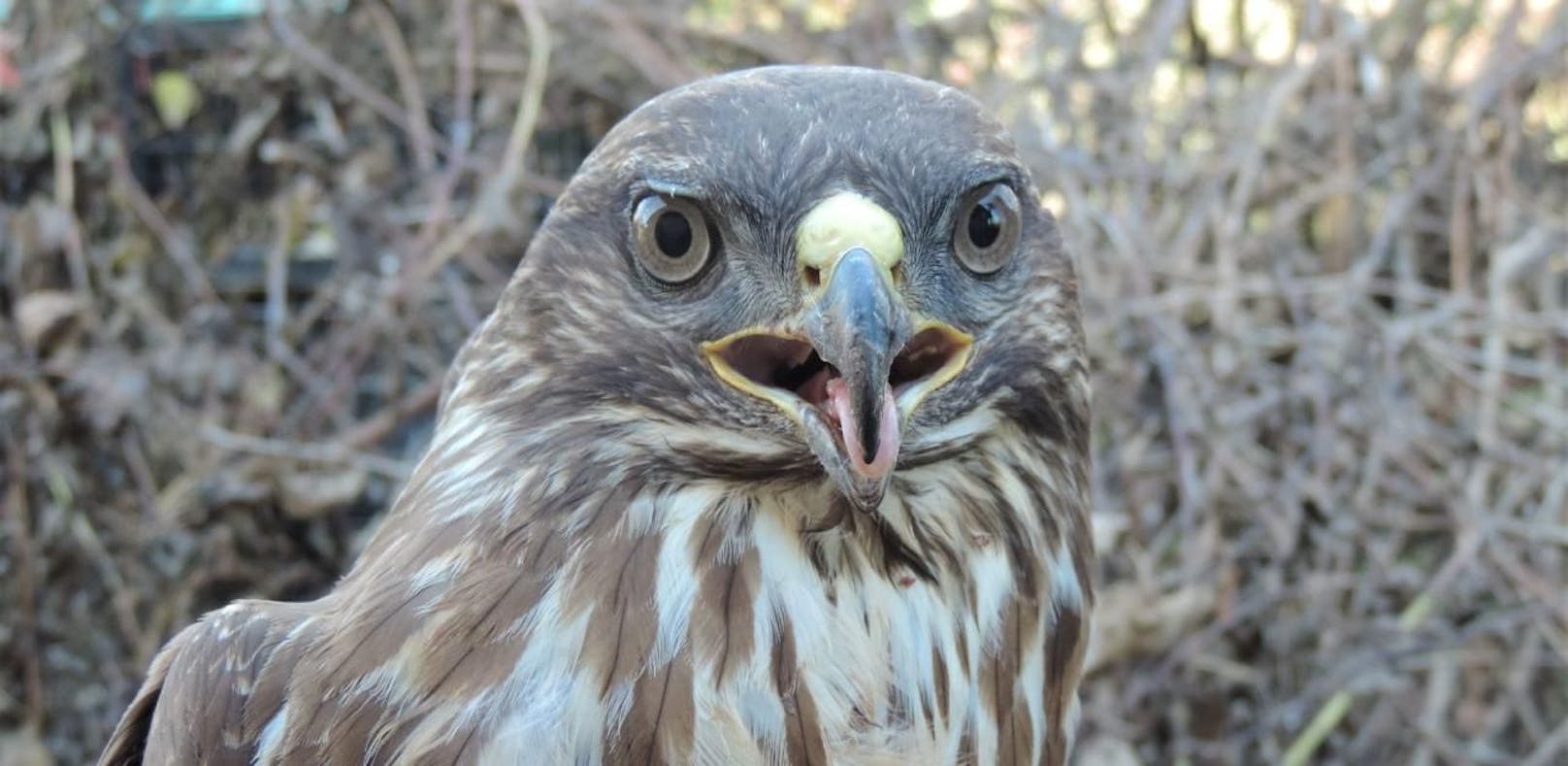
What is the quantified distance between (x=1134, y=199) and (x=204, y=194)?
2523mm

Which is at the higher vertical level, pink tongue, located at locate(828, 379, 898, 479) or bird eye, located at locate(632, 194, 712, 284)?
bird eye, located at locate(632, 194, 712, 284)

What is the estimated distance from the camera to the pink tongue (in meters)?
1.25

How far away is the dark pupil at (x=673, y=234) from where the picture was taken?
145 centimetres

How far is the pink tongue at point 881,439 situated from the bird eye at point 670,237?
0.83ft

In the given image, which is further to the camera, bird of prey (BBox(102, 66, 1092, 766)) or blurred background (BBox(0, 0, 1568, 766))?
blurred background (BBox(0, 0, 1568, 766))

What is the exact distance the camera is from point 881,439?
49.5 inches

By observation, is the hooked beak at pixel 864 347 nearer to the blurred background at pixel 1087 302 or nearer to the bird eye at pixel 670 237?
the bird eye at pixel 670 237

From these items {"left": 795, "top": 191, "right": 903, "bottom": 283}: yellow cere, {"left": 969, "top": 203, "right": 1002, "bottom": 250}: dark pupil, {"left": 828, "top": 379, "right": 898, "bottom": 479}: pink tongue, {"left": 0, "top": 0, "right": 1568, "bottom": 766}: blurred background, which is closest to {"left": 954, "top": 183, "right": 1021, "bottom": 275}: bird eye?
{"left": 969, "top": 203, "right": 1002, "bottom": 250}: dark pupil

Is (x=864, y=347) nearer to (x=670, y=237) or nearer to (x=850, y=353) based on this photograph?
(x=850, y=353)

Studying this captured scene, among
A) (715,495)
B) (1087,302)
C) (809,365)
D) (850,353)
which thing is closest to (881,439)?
(850,353)

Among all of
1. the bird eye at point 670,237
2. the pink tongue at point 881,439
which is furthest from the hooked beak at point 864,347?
the bird eye at point 670,237

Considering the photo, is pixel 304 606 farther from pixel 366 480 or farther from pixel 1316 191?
pixel 1316 191

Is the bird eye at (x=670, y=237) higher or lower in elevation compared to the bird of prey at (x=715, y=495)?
higher

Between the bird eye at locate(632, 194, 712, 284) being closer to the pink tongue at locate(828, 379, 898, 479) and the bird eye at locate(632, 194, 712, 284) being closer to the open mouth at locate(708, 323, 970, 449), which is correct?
the open mouth at locate(708, 323, 970, 449)
